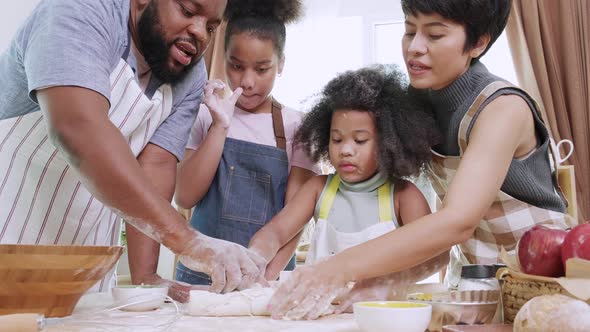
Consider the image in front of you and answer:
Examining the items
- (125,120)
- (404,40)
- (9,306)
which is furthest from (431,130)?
(9,306)

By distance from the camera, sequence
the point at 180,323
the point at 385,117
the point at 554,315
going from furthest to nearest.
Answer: the point at 385,117, the point at 180,323, the point at 554,315

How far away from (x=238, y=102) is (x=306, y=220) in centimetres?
48

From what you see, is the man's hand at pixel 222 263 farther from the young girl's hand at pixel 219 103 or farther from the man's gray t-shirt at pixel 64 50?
the young girl's hand at pixel 219 103

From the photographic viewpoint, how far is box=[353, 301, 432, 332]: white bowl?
2.43ft

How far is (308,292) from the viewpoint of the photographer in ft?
3.31

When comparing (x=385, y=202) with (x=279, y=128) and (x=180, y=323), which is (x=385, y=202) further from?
(x=180, y=323)

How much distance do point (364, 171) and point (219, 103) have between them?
1.61 ft

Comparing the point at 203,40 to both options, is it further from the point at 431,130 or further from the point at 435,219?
the point at 435,219

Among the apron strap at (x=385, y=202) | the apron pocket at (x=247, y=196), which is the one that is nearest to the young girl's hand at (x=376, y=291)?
the apron strap at (x=385, y=202)

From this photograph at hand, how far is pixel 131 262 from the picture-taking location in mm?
1591

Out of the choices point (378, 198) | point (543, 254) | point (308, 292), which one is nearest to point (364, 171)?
point (378, 198)

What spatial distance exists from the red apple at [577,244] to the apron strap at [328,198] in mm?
914

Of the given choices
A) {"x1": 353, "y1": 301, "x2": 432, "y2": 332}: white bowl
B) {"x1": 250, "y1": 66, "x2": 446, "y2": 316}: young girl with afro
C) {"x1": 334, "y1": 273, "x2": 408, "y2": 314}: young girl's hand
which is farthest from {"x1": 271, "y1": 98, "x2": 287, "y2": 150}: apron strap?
{"x1": 353, "y1": 301, "x2": 432, "y2": 332}: white bowl

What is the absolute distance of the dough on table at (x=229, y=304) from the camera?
1.00 meters
